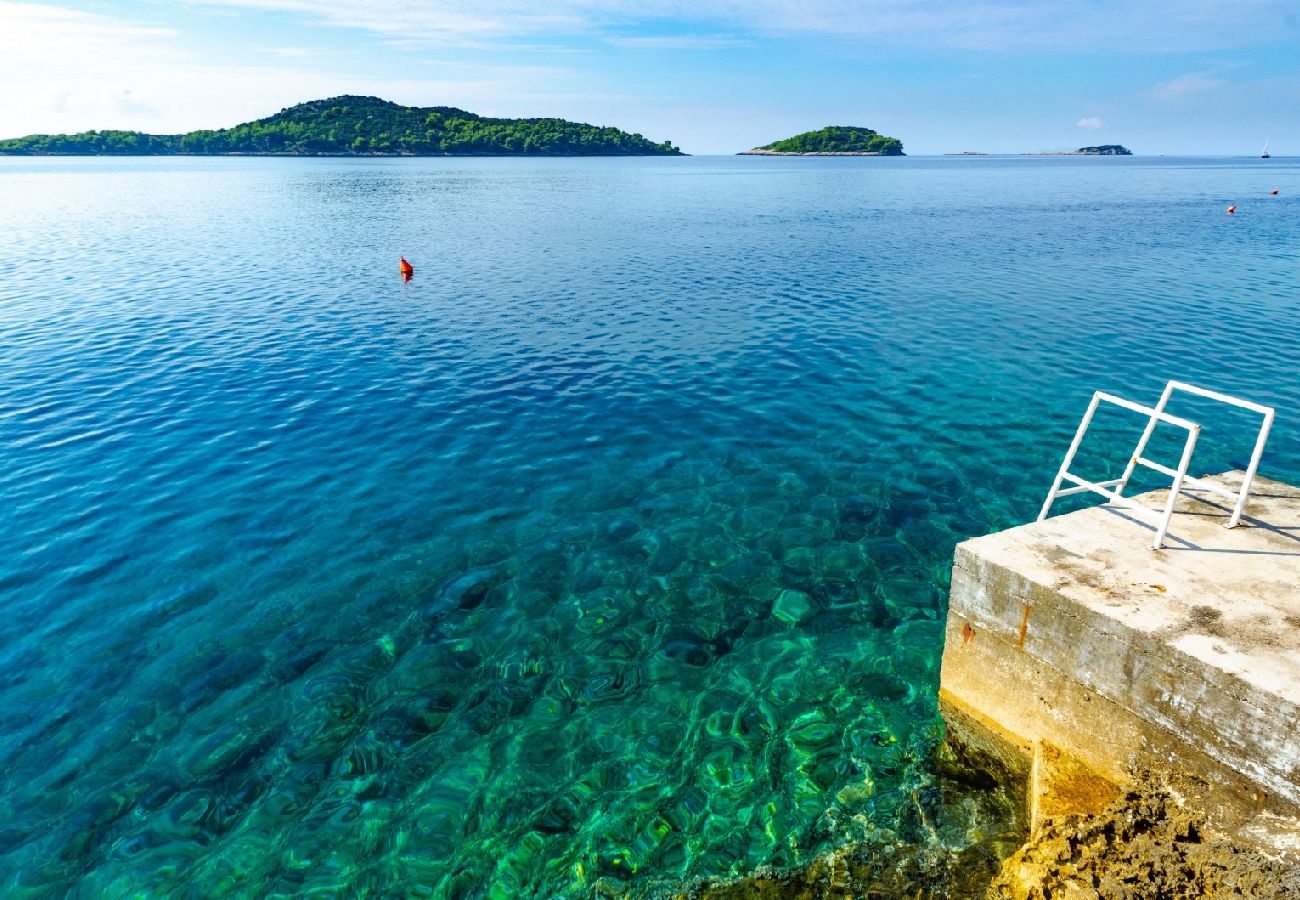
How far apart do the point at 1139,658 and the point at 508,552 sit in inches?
433

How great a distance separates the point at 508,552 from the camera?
14.5 metres

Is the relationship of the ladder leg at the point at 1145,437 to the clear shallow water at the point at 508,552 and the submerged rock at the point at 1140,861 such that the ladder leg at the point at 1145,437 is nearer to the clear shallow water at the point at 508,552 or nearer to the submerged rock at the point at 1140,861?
the clear shallow water at the point at 508,552

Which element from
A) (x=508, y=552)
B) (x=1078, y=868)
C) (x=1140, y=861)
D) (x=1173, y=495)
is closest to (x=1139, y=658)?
(x=1140, y=861)

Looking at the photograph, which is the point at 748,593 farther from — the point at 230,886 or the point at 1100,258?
the point at 1100,258

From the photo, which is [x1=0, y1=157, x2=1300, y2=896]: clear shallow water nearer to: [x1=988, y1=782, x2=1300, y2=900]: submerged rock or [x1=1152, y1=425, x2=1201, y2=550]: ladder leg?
[x1=988, y1=782, x2=1300, y2=900]: submerged rock

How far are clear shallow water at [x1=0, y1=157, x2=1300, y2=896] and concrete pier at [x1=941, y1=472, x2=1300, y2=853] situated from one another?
5.29ft

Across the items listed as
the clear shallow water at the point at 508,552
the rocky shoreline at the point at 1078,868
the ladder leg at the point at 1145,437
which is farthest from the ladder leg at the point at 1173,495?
the clear shallow water at the point at 508,552

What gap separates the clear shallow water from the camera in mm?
8953

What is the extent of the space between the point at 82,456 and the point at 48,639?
30.1 feet

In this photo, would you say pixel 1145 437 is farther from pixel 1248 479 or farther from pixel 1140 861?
pixel 1140 861

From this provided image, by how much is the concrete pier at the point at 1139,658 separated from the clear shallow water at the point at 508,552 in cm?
161

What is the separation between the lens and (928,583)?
43.8ft

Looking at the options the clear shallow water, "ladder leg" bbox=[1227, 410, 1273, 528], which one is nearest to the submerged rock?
the clear shallow water

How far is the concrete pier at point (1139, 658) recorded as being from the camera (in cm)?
671
